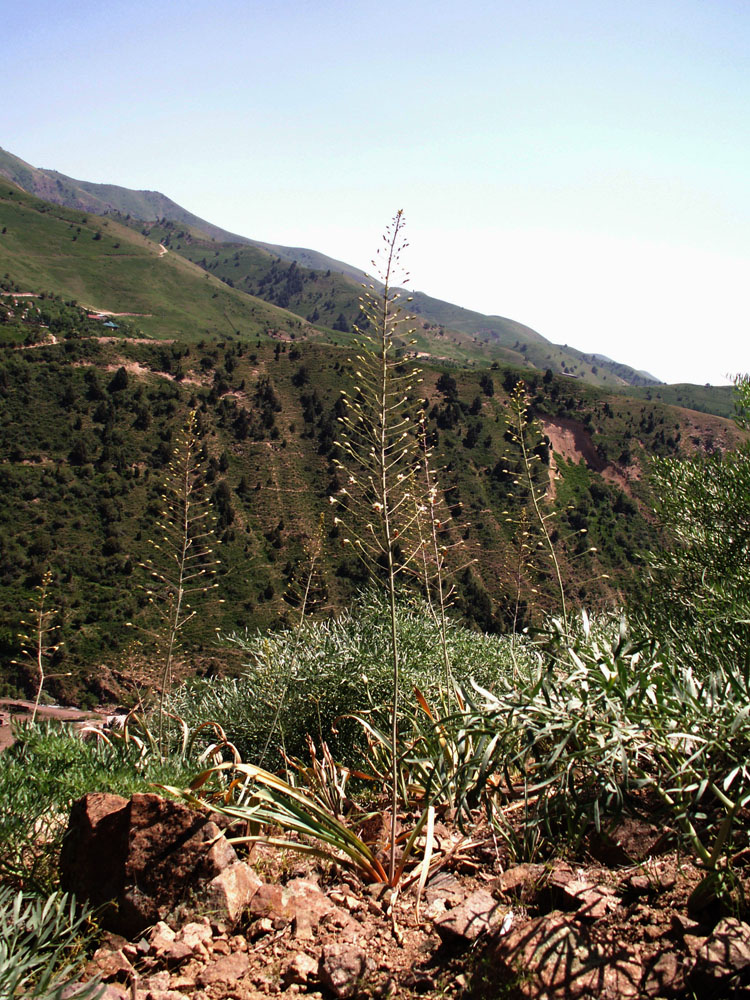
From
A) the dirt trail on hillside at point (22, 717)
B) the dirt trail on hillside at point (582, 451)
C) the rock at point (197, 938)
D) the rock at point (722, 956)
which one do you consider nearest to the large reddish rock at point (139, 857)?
the rock at point (197, 938)

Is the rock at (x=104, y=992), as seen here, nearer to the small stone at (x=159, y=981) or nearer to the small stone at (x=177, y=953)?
the small stone at (x=159, y=981)

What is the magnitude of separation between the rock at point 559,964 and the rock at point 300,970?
667mm

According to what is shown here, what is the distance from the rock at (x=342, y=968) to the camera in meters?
2.19

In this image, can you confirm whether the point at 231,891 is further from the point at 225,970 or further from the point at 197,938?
the point at 225,970

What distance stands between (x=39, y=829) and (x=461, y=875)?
1.89 metres

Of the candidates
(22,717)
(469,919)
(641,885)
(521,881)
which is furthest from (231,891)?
Answer: (22,717)

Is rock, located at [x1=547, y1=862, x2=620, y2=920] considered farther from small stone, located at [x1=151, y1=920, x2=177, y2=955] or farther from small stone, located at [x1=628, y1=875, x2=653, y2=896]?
small stone, located at [x1=151, y1=920, x2=177, y2=955]

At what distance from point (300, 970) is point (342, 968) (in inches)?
6.7

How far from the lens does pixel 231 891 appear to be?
2.62 meters

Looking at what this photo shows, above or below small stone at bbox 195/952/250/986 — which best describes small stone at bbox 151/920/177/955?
below

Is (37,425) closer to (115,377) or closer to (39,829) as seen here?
(115,377)

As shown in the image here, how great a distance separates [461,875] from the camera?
2920 mm

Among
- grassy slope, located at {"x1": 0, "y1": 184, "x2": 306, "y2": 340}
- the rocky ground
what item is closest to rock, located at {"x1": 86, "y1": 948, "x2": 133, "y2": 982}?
the rocky ground

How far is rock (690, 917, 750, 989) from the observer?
71.8 inches
